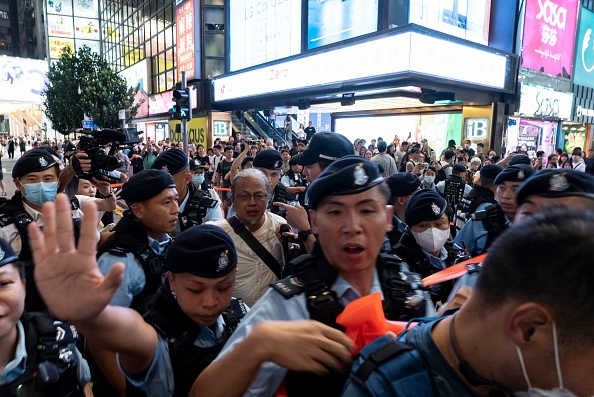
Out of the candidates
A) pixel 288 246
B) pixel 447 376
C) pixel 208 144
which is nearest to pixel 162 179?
pixel 288 246

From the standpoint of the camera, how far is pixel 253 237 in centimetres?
292

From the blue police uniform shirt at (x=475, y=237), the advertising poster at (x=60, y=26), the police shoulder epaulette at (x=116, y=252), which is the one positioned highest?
the advertising poster at (x=60, y=26)

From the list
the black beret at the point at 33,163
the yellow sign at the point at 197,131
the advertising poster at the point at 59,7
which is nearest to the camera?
the black beret at the point at 33,163

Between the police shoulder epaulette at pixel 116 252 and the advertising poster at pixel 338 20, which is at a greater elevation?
the advertising poster at pixel 338 20

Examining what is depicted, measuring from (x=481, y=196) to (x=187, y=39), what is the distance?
2271 cm

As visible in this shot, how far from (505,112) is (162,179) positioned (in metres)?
14.7

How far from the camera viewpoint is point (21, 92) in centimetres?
4134

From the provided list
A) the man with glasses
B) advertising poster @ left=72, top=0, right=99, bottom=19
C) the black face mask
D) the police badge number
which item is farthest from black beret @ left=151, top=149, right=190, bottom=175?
advertising poster @ left=72, top=0, right=99, bottom=19

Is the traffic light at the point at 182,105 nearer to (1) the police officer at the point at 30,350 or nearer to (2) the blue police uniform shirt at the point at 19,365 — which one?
(1) the police officer at the point at 30,350

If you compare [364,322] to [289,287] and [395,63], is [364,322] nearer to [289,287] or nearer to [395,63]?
[289,287]

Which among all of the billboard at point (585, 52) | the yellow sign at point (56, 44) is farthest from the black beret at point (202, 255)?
the yellow sign at point (56, 44)

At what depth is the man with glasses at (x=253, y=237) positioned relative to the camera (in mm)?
2787

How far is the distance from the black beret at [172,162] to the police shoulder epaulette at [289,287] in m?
3.01

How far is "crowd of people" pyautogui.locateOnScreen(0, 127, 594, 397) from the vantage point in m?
0.83
